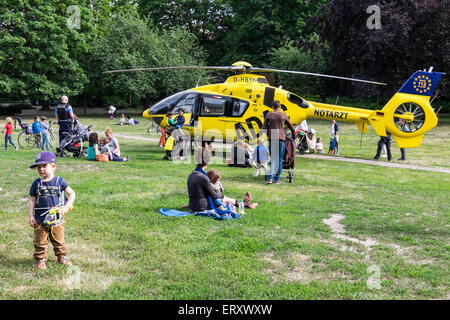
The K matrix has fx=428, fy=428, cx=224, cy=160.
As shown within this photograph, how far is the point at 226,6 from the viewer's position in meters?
55.2

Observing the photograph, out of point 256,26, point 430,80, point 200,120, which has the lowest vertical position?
point 200,120

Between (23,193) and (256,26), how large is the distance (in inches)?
1676

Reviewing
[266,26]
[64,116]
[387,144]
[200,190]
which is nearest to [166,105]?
[64,116]

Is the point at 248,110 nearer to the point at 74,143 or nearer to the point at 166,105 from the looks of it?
the point at 166,105

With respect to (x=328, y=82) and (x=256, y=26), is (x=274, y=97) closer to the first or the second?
(x=328, y=82)

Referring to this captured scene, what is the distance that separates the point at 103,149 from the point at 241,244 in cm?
1032

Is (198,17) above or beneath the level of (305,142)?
above

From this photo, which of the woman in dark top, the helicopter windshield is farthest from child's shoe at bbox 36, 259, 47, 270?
the helicopter windshield

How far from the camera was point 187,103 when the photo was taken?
17.4 metres

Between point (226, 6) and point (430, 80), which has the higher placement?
point (226, 6)

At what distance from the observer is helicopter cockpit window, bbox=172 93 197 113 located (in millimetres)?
17266

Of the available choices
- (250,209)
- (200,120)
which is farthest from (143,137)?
(250,209)

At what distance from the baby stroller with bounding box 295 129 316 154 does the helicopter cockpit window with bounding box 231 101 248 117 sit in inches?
147

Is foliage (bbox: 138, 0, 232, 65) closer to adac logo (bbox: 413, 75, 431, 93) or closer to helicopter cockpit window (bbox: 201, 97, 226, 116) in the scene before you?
helicopter cockpit window (bbox: 201, 97, 226, 116)
